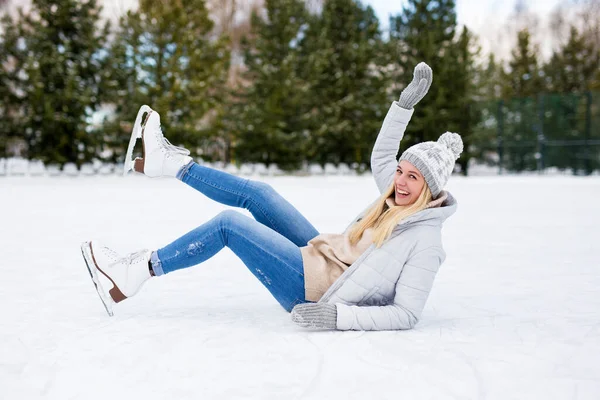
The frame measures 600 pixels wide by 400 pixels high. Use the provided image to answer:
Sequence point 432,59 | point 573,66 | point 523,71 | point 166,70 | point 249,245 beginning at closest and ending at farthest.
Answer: point 249,245
point 166,70
point 432,59
point 573,66
point 523,71

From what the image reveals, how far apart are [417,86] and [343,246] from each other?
2.65 ft

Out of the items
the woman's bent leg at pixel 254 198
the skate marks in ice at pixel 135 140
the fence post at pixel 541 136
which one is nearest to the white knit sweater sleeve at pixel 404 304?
the woman's bent leg at pixel 254 198

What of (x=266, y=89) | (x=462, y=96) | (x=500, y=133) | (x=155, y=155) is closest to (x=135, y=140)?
(x=155, y=155)

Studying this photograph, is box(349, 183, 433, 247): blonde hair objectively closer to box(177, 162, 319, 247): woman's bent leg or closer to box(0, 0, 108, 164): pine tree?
box(177, 162, 319, 247): woman's bent leg

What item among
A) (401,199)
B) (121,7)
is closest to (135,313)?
(401,199)

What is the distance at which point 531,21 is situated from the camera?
31031 millimetres

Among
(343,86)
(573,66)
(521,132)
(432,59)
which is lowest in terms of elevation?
(521,132)

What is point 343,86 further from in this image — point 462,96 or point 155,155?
point 155,155

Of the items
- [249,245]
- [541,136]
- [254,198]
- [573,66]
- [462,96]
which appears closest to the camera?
[249,245]

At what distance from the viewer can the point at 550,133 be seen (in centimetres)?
1842

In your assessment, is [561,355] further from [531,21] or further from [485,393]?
[531,21]

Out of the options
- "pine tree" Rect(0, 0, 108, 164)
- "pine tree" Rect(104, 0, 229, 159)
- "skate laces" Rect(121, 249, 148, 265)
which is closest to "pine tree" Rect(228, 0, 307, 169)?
"pine tree" Rect(104, 0, 229, 159)

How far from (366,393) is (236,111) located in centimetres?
1905

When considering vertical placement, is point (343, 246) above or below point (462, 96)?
below
